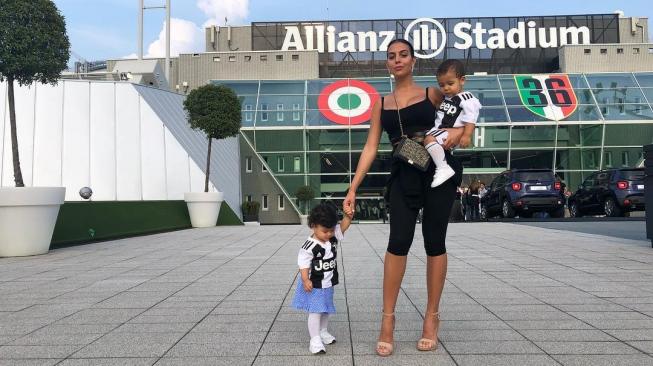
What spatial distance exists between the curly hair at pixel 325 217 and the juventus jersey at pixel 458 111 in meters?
0.83

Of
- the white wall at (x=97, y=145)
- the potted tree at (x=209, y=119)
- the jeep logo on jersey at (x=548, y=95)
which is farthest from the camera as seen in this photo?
the jeep logo on jersey at (x=548, y=95)

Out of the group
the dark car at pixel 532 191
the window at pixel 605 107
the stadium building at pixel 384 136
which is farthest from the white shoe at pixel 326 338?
the window at pixel 605 107

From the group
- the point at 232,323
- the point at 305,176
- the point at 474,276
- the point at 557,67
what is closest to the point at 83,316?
the point at 232,323

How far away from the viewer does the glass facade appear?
2670cm

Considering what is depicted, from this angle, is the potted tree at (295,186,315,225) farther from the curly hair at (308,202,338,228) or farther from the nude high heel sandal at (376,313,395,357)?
the nude high heel sandal at (376,313,395,357)

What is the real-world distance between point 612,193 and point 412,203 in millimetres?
16026

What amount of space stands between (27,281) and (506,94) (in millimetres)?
26754

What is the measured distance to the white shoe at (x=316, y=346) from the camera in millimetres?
3189

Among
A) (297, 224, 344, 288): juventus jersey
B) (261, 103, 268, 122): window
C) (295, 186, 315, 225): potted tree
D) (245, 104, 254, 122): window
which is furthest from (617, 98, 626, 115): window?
(297, 224, 344, 288): juventus jersey

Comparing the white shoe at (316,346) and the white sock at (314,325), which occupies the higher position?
the white sock at (314,325)

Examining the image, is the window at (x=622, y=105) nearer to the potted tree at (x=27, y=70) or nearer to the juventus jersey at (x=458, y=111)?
the potted tree at (x=27, y=70)

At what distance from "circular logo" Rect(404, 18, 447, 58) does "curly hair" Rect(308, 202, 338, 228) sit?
38.0 m

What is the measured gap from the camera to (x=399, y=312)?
14.4 feet

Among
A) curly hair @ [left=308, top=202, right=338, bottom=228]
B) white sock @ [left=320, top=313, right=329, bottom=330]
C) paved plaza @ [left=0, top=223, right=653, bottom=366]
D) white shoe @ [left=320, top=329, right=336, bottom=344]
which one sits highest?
curly hair @ [left=308, top=202, right=338, bottom=228]
